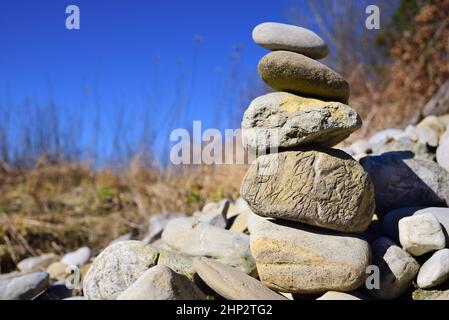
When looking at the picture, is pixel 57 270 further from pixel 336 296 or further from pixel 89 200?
pixel 336 296

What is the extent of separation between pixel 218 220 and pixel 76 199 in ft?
11.2

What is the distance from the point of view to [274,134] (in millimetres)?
2656

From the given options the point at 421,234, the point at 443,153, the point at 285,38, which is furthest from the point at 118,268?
the point at 443,153

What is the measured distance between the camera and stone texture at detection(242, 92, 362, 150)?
2598 millimetres

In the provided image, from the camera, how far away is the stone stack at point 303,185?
8.31 feet

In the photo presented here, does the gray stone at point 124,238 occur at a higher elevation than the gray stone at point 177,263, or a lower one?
lower

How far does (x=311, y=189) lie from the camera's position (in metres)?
2.57

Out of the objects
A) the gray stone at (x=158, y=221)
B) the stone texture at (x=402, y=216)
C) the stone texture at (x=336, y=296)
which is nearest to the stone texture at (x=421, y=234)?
the stone texture at (x=402, y=216)

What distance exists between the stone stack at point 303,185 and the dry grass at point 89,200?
3.09 m

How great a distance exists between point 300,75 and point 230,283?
128 cm

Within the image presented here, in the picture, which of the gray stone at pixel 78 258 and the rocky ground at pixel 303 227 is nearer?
the rocky ground at pixel 303 227

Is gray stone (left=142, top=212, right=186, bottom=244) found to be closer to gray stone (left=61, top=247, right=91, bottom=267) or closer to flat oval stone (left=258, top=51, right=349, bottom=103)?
gray stone (left=61, top=247, right=91, bottom=267)

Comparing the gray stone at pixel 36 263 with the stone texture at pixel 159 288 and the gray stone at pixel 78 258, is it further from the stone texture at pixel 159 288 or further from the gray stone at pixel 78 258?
the stone texture at pixel 159 288
